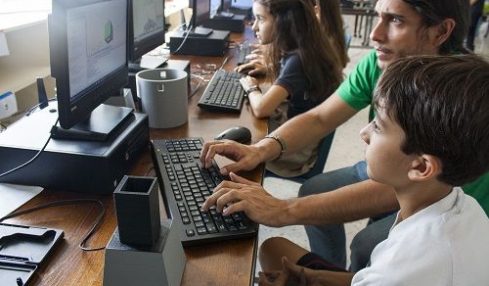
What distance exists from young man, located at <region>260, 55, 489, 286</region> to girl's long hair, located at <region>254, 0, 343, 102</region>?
0.84 m

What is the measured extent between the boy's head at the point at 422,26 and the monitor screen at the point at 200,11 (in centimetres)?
118

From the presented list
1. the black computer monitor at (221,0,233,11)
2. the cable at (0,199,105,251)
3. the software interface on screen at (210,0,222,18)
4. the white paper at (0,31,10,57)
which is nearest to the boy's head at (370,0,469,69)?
the cable at (0,199,105,251)

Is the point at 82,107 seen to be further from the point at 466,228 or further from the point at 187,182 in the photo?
the point at 466,228

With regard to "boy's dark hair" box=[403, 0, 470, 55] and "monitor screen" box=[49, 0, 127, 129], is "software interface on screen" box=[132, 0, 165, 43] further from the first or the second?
"boy's dark hair" box=[403, 0, 470, 55]

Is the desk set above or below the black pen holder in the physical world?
below

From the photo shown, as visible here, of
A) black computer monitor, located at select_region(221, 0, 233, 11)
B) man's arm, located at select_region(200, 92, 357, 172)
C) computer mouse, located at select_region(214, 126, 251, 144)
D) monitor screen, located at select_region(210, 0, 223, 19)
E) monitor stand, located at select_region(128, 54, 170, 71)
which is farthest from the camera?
black computer monitor, located at select_region(221, 0, 233, 11)

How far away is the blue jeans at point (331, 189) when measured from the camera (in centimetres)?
145

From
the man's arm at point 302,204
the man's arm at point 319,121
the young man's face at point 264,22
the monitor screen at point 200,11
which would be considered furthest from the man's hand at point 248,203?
the monitor screen at point 200,11

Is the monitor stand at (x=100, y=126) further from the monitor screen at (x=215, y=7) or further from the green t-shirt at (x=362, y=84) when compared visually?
the monitor screen at (x=215, y=7)

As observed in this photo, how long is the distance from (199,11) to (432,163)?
1.84m

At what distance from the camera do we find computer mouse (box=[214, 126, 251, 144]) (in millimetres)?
1191

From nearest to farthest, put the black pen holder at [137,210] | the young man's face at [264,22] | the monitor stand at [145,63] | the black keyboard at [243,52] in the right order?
the black pen holder at [137,210]
the monitor stand at [145,63]
the young man's face at [264,22]
the black keyboard at [243,52]

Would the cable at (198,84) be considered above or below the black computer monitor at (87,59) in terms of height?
below

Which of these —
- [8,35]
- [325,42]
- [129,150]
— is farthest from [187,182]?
[8,35]
